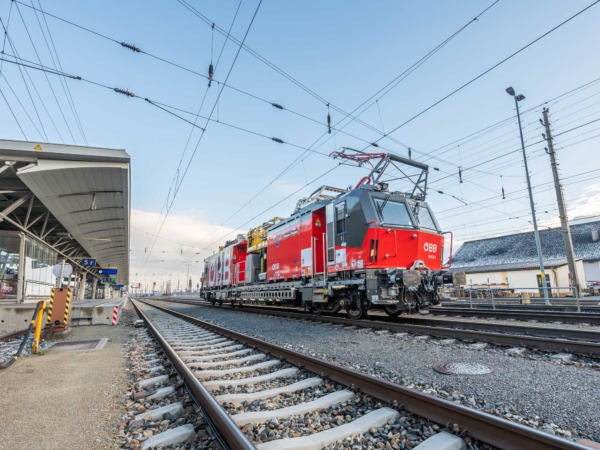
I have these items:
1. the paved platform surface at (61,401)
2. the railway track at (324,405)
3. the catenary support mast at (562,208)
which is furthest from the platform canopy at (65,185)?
the catenary support mast at (562,208)

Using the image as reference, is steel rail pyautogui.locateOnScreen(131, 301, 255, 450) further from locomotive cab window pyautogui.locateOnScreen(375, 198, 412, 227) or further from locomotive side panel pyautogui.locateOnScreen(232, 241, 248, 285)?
locomotive side panel pyautogui.locateOnScreen(232, 241, 248, 285)

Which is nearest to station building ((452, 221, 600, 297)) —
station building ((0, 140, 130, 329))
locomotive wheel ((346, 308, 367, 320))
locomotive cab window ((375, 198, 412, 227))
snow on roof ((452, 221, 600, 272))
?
snow on roof ((452, 221, 600, 272))

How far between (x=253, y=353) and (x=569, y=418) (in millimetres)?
4334

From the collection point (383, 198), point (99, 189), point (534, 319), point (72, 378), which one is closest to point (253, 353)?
point (72, 378)

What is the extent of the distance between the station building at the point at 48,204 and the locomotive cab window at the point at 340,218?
710 centimetres

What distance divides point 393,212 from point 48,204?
13.1 m

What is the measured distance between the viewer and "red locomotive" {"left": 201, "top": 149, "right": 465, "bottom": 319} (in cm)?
795

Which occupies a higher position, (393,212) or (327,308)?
(393,212)

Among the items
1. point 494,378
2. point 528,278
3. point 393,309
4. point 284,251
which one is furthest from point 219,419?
point 528,278

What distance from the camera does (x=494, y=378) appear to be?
12.8ft

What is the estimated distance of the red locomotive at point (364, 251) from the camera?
795 cm

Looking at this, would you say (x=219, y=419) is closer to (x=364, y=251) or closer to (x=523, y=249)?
(x=364, y=251)

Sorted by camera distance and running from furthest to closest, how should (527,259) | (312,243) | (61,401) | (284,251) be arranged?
(527,259) < (284,251) < (312,243) < (61,401)

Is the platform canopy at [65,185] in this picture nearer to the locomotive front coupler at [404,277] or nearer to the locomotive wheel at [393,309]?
the locomotive front coupler at [404,277]
